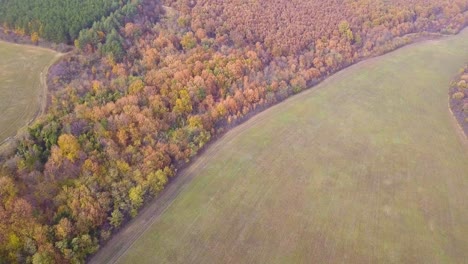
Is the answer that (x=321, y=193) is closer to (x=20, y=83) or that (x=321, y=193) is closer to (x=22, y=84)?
(x=22, y=84)

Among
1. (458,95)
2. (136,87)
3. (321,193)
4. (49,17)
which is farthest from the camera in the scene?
(458,95)

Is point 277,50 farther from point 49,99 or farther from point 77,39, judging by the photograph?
point 49,99

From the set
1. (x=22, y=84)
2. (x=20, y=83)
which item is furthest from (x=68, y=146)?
(x=20, y=83)

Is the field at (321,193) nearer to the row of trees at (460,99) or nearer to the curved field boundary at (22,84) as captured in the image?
the row of trees at (460,99)

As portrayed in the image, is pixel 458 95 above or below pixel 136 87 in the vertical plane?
below

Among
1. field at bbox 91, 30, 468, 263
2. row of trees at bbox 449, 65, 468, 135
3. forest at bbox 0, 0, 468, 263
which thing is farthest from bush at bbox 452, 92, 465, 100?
forest at bbox 0, 0, 468, 263

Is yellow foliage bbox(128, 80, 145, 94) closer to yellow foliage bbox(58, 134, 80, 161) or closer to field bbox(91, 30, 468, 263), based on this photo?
yellow foliage bbox(58, 134, 80, 161)

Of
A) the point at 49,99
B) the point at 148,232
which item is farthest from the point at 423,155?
the point at 49,99
